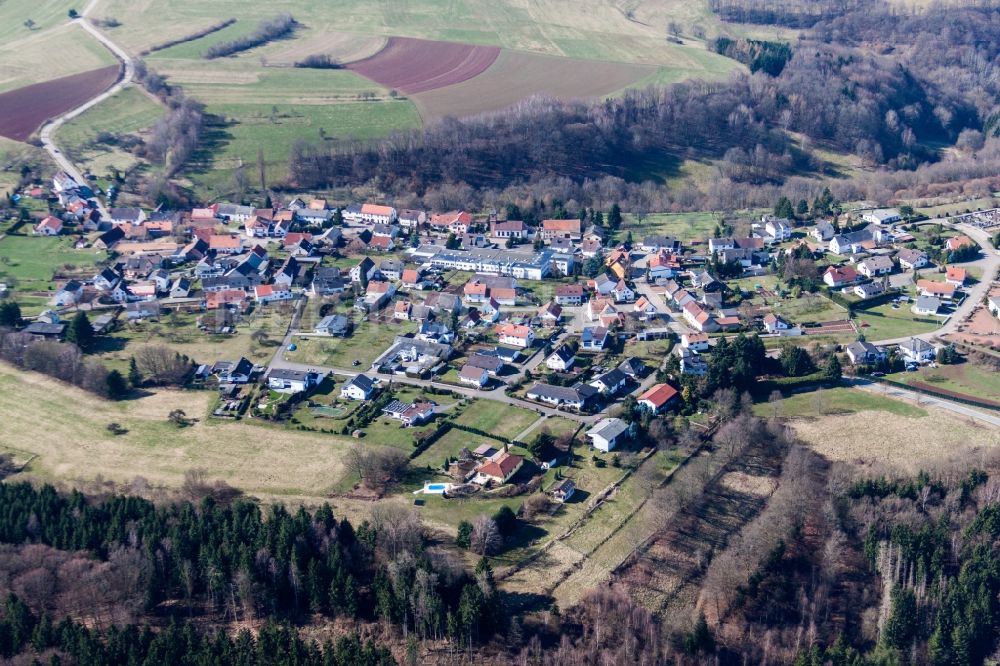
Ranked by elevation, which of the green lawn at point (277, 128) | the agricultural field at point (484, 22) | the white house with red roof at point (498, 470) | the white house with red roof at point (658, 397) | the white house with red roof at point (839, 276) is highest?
the agricultural field at point (484, 22)

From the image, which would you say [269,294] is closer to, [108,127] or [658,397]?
[658,397]

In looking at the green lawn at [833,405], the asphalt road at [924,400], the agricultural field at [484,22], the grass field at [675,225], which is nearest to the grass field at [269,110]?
the agricultural field at [484,22]

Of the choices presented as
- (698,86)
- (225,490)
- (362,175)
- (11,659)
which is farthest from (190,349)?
(698,86)

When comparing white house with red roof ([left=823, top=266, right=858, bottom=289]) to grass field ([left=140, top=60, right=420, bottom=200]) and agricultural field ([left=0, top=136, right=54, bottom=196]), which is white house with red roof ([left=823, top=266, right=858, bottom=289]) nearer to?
grass field ([left=140, top=60, right=420, bottom=200])

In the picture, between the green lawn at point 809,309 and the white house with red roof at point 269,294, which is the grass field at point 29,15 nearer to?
the white house with red roof at point 269,294

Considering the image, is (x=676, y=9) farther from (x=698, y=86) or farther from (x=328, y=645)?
(x=328, y=645)

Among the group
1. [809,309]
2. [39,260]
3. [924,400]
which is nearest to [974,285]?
[809,309]
